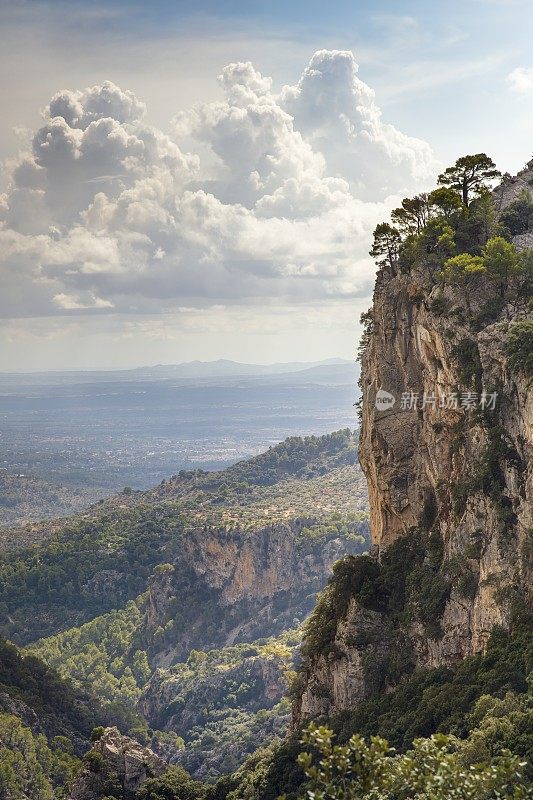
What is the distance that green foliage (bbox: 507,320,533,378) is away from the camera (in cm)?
3969

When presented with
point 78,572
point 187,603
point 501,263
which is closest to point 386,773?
point 501,263

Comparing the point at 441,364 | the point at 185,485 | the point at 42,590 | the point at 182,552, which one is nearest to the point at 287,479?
the point at 185,485

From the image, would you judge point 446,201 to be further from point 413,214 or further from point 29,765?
point 29,765

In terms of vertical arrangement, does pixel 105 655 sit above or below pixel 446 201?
below

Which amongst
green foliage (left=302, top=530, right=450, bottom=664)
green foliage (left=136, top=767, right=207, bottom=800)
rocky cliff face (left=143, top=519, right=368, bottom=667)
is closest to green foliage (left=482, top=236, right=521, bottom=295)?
green foliage (left=302, top=530, right=450, bottom=664)

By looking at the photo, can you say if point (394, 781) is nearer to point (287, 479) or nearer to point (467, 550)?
point (467, 550)

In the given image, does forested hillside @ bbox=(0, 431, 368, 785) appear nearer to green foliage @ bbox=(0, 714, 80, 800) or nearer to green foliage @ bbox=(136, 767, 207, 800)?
green foliage @ bbox=(0, 714, 80, 800)

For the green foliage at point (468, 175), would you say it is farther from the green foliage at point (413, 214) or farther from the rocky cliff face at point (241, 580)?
the rocky cliff face at point (241, 580)

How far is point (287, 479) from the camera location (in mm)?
183500

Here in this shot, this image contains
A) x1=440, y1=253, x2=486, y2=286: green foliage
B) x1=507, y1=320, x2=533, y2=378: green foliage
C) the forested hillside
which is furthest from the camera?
the forested hillside

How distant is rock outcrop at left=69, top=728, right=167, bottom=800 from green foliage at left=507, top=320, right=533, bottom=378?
35.6 m

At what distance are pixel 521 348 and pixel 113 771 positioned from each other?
3696 centimetres

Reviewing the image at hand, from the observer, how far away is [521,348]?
132 feet

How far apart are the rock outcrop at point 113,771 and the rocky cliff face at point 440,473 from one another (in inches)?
422
